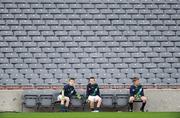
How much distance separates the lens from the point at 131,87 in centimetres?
1917

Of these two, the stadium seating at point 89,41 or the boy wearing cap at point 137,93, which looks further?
the stadium seating at point 89,41

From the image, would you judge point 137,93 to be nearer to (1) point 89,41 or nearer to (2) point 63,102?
(2) point 63,102

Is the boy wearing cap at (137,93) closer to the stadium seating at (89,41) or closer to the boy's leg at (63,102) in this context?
the stadium seating at (89,41)

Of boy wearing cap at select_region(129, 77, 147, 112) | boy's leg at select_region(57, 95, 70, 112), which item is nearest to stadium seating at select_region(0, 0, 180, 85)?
boy wearing cap at select_region(129, 77, 147, 112)

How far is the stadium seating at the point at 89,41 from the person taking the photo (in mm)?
20609

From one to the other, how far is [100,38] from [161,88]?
9.91ft

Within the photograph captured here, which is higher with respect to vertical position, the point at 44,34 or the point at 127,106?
the point at 44,34

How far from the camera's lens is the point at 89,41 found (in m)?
21.5

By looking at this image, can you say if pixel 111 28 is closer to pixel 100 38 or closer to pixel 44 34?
pixel 100 38

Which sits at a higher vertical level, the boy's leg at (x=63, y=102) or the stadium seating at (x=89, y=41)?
the stadium seating at (x=89, y=41)

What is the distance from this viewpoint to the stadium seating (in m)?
20.6

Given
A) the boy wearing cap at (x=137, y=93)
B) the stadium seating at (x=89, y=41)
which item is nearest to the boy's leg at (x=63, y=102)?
the stadium seating at (x=89, y=41)

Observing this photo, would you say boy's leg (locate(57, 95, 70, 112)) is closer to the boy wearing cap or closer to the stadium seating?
the stadium seating

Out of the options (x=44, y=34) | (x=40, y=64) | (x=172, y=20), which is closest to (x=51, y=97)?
(x=40, y=64)
